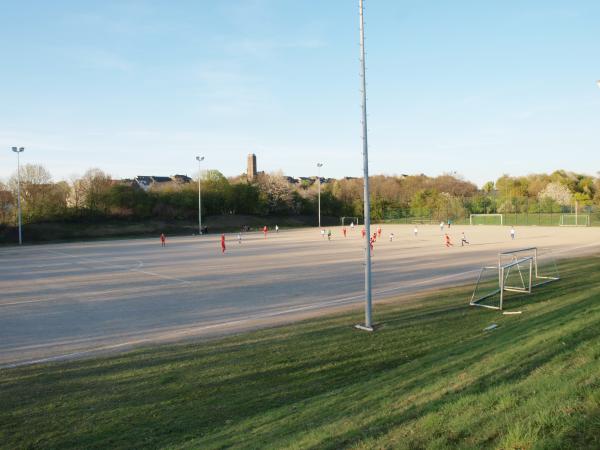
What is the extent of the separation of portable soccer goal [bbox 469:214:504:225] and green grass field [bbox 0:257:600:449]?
77.6 m

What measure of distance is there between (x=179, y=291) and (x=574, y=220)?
7652 centimetres

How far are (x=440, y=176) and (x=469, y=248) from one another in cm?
9378

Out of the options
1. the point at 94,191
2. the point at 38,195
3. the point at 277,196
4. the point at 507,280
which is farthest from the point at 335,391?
the point at 277,196

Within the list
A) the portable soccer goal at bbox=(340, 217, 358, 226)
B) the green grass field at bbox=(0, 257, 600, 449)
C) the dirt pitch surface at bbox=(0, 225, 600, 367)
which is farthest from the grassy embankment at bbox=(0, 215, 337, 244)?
the green grass field at bbox=(0, 257, 600, 449)

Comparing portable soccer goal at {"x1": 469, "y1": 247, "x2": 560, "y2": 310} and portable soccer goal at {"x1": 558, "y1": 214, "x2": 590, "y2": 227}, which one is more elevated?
portable soccer goal at {"x1": 558, "y1": 214, "x2": 590, "y2": 227}

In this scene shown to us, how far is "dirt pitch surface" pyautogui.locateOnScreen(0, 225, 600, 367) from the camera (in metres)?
12.9

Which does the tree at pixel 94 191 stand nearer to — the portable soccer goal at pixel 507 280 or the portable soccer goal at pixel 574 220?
the portable soccer goal at pixel 507 280

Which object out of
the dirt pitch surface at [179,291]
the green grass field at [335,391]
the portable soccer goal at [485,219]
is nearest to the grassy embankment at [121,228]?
the dirt pitch surface at [179,291]

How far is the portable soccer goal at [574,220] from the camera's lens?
73.7 metres

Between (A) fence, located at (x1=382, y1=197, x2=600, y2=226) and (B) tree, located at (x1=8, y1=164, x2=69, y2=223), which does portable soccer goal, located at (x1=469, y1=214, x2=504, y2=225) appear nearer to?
(A) fence, located at (x1=382, y1=197, x2=600, y2=226)

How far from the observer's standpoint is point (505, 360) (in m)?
7.09

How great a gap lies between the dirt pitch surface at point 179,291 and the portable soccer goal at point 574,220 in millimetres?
45312

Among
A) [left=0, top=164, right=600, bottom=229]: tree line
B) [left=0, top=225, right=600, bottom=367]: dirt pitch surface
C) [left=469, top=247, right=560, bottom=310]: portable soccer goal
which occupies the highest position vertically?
[left=0, top=164, right=600, bottom=229]: tree line

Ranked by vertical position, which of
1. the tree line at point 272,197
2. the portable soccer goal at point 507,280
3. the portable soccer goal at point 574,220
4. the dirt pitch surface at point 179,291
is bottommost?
the dirt pitch surface at point 179,291
